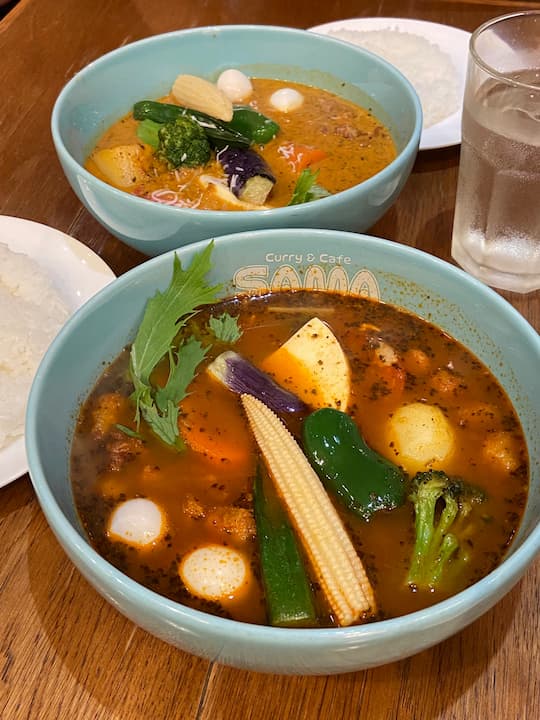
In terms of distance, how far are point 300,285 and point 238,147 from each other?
57 cm

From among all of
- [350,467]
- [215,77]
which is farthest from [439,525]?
[215,77]

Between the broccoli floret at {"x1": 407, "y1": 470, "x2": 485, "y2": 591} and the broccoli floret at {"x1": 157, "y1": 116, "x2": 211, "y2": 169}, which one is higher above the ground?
the broccoli floret at {"x1": 157, "y1": 116, "x2": 211, "y2": 169}

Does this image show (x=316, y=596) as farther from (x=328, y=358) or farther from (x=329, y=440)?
(x=328, y=358)

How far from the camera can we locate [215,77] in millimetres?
2102

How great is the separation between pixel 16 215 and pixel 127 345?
2.28 ft

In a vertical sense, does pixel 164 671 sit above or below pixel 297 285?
below

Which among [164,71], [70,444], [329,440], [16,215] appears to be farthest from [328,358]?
[164,71]

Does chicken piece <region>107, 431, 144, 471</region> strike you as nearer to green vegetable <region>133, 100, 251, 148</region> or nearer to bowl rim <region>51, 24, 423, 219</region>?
bowl rim <region>51, 24, 423, 219</region>

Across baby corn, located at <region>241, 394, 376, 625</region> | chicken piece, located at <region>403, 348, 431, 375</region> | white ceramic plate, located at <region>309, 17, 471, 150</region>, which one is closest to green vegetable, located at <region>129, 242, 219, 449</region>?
baby corn, located at <region>241, 394, 376, 625</region>

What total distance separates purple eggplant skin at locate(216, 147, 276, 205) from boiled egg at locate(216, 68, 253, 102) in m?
0.37

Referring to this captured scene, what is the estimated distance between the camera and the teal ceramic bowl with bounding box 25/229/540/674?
0.81m

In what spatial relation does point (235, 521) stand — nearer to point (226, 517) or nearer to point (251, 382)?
point (226, 517)

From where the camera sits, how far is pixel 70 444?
113 centimetres

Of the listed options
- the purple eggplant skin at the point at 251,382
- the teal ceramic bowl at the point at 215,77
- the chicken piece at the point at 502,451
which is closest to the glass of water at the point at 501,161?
the teal ceramic bowl at the point at 215,77
